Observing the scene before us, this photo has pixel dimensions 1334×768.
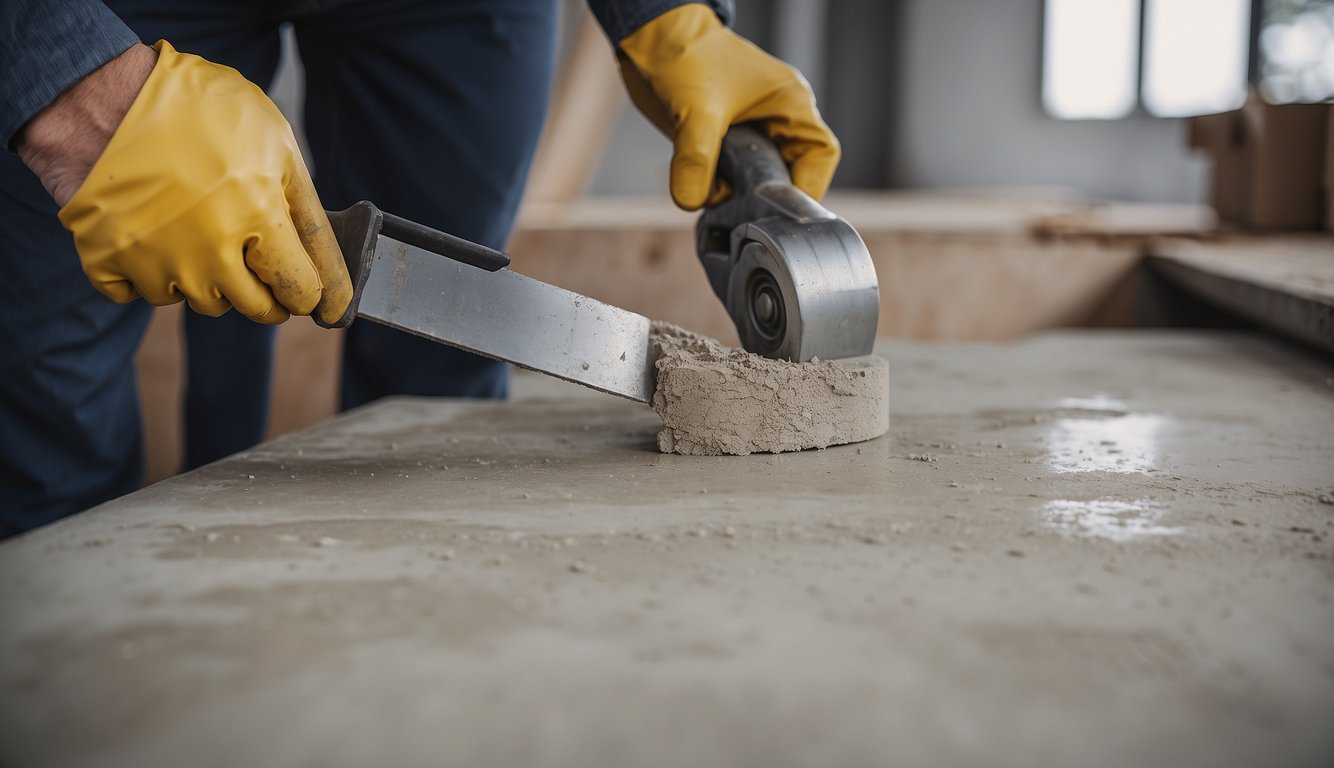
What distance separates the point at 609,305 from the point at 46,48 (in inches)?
23.6

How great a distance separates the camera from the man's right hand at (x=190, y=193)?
979mm

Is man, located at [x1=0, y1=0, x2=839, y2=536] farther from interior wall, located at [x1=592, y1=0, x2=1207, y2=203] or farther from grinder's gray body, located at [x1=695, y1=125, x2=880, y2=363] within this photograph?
interior wall, located at [x1=592, y1=0, x2=1207, y2=203]

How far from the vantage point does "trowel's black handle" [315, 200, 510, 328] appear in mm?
1041

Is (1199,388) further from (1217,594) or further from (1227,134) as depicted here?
(1227,134)

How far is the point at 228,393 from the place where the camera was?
7.75ft

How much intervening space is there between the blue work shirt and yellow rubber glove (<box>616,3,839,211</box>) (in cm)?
71

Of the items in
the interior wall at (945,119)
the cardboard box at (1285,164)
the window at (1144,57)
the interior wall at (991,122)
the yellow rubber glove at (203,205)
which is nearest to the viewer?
the yellow rubber glove at (203,205)

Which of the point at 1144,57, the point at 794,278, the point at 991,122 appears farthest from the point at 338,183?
the point at 991,122

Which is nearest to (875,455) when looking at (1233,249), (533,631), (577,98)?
(533,631)

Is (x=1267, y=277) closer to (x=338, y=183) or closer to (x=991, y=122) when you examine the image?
(x=338, y=183)

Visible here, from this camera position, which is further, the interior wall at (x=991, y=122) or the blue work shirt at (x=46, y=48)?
the interior wall at (x=991, y=122)

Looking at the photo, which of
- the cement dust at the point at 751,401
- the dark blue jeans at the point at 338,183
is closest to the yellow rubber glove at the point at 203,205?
the cement dust at the point at 751,401

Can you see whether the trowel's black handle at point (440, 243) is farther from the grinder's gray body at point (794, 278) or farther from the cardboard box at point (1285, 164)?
the cardboard box at point (1285, 164)

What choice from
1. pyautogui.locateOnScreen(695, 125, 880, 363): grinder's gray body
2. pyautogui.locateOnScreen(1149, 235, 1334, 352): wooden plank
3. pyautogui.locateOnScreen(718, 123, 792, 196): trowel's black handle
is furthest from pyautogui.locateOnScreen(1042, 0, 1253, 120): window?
pyautogui.locateOnScreen(695, 125, 880, 363): grinder's gray body
